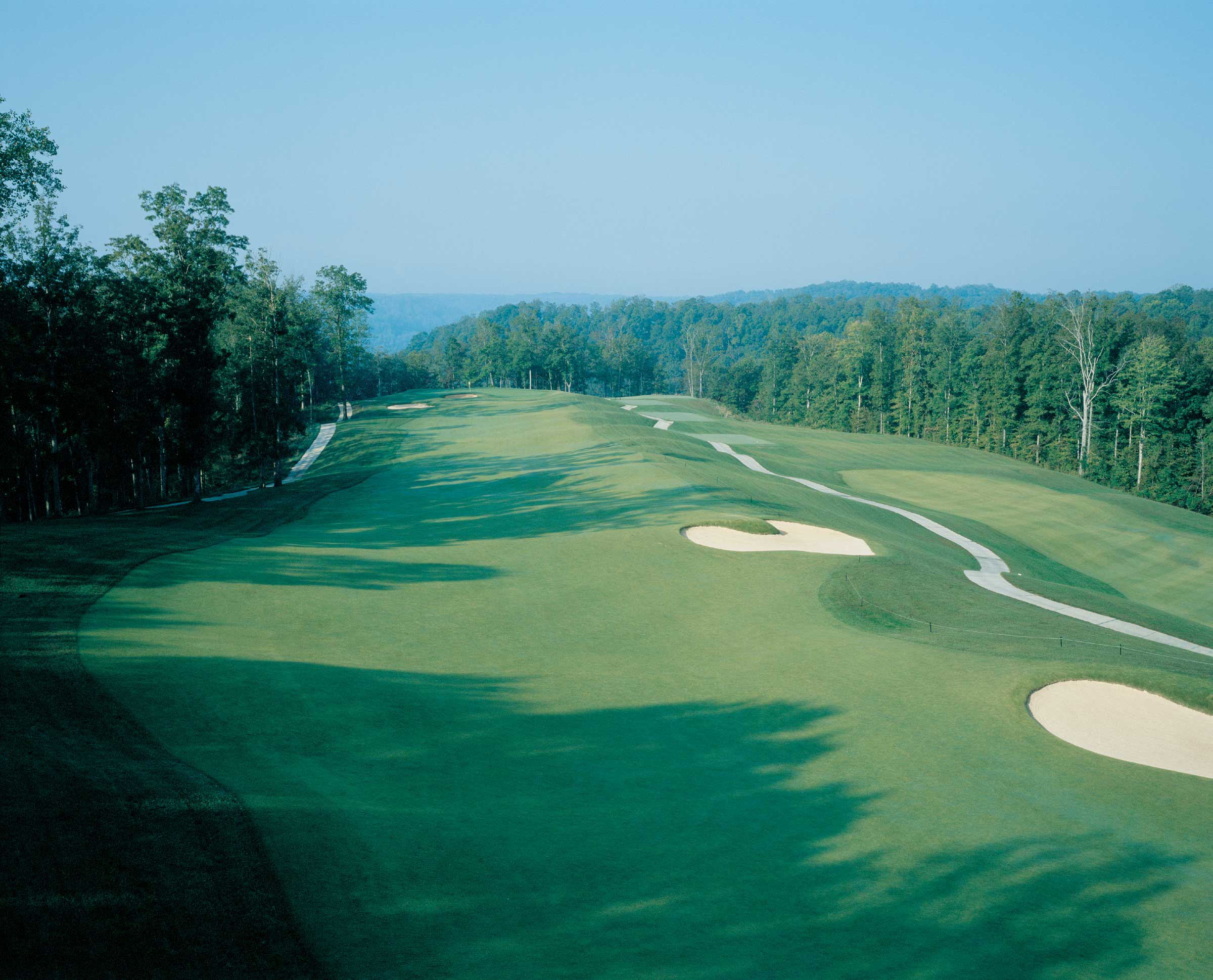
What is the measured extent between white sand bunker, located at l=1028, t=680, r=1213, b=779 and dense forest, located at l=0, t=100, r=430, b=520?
29.1 m

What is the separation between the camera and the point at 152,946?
5.93m

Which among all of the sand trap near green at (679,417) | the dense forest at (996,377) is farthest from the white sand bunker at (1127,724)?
the dense forest at (996,377)

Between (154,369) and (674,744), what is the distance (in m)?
30.4

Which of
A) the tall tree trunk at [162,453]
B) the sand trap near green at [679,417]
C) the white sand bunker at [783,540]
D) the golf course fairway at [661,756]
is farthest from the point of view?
the sand trap near green at [679,417]

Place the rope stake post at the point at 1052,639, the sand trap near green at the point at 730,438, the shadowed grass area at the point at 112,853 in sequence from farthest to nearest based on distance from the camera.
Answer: the sand trap near green at the point at 730,438
the rope stake post at the point at 1052,639
the shadowed grass area at the point at 112,853

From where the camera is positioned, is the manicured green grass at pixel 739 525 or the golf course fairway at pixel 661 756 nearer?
the golf course fairway at pixel 661 756

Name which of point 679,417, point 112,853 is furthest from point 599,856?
point 679,417

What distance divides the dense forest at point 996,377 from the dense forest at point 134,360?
67.0m

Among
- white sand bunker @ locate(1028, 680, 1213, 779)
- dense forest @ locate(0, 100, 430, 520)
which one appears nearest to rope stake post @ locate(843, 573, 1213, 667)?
white sand bunker @ locate(1028, 680, 1213, 779)

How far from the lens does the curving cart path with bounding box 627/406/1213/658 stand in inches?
792

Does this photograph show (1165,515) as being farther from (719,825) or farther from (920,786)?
→ (719,825)

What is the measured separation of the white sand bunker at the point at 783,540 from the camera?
2419 centimetres

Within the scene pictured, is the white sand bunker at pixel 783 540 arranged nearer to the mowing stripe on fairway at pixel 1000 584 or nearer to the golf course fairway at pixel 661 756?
the golf course fairway at pixel 661 756

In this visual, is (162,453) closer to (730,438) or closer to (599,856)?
(730,438)
